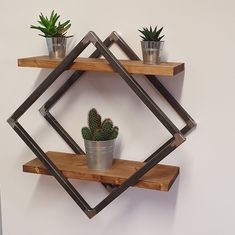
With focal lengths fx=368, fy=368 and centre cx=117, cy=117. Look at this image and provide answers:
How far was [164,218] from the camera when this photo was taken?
1.07 meters

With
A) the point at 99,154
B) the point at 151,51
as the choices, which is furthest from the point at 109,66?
the point at 99,154

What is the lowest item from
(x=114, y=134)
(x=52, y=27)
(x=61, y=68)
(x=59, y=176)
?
(x=59, y=176)

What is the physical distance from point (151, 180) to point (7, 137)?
52 cm

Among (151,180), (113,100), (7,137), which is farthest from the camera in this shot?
(7,137)

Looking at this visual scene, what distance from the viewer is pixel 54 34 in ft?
3.22

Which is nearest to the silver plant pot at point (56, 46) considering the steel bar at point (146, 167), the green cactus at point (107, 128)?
the green cactus at point (107, 128)

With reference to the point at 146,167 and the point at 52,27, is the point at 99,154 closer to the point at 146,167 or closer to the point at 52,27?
the point at 146,167

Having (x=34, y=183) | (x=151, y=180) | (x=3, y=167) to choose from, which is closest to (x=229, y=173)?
(x=151, y=180)

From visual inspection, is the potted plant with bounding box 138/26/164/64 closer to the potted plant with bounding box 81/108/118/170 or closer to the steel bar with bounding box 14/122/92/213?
the potted plant with bounding box 81/108/118/170

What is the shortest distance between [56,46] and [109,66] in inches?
7.0

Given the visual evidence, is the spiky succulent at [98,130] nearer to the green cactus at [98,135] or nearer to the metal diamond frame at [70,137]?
the green cactus at [98,135]

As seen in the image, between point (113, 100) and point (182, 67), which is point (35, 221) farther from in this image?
point (182, 67)

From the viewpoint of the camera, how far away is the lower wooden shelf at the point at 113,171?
936 mm

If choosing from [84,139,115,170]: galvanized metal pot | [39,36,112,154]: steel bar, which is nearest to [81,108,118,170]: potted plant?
[84,139,115,170]: galvanized metal pot
